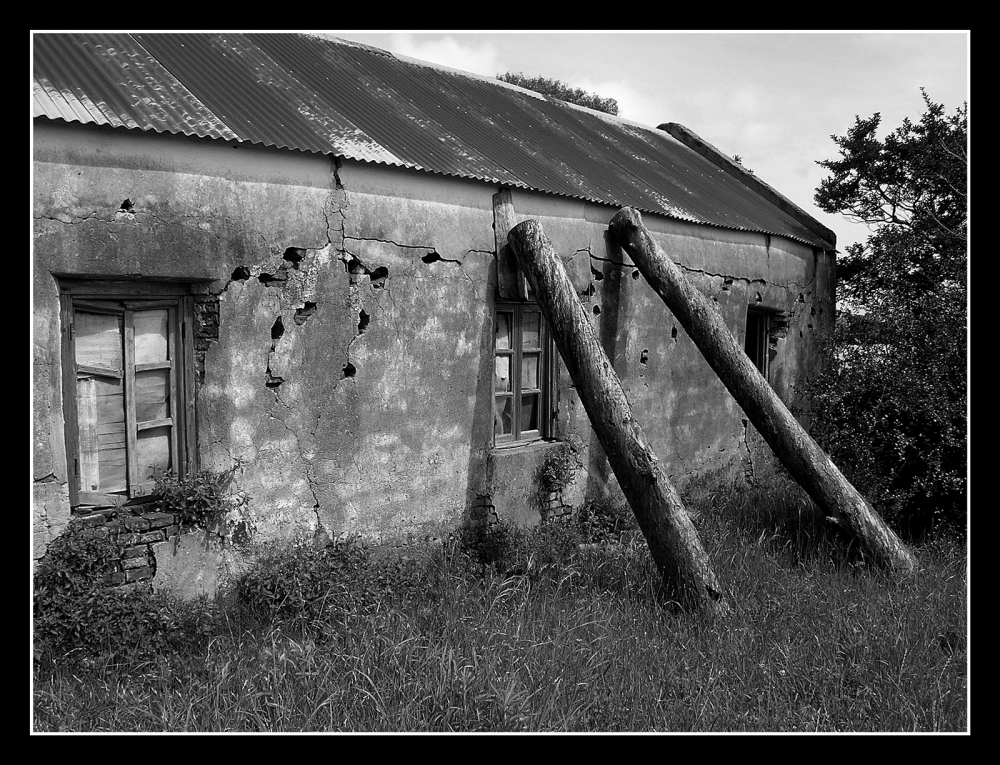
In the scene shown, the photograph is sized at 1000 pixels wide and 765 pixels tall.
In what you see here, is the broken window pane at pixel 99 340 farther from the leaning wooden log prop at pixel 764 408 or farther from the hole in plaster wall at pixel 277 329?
the leaning wooden log prop at pixel 764 408

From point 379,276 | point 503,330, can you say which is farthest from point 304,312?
point 503,330

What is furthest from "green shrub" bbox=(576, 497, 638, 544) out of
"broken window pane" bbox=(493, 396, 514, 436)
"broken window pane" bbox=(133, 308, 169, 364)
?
"broken window pane" bbox=(133, 308, 169, 364)

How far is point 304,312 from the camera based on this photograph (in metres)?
4.70

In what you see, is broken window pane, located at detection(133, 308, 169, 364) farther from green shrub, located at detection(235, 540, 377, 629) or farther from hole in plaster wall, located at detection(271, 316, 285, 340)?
green shrub, located at detection(235, 540, 377, 629)

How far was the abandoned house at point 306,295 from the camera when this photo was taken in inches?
156

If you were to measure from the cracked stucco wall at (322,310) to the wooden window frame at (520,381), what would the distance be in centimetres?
11

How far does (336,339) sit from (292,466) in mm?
820

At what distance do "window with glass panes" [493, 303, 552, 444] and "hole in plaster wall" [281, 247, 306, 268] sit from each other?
162 cm

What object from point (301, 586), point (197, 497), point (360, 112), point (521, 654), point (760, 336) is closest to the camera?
point (521, 654)

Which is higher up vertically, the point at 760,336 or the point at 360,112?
the point at 360,112

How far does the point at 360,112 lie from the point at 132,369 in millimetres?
2592

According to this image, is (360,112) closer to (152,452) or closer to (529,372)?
(529,372)

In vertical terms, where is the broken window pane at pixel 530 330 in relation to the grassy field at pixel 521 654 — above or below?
above

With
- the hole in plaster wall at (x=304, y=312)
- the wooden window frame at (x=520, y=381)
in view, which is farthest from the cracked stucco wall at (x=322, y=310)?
the wooden window frame at (x=520, y=381)
